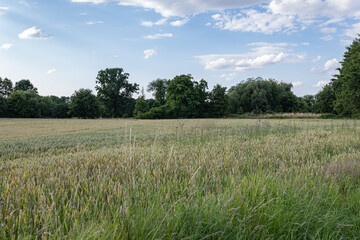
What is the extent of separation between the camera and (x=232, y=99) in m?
73.7

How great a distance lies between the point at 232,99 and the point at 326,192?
72032mm

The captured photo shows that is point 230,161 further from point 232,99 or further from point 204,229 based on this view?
point 232,99

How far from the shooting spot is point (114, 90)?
74.0 metres

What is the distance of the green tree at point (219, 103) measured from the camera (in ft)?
200

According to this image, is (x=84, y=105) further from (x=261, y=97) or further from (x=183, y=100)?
(x=261, y=97)

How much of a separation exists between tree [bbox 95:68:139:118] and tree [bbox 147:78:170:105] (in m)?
13.2

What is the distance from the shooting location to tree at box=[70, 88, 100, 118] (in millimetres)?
65812

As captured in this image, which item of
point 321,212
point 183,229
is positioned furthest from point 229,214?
point 321,212

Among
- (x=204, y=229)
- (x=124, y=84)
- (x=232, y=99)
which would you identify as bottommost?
(x=204, y=229)

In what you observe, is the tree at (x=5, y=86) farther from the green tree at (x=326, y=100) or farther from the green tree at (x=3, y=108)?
the green tree at (x=326, y=100)

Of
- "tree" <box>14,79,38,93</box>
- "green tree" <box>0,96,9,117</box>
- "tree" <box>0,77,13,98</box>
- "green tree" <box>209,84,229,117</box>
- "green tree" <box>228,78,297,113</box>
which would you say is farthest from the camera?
"tree" <box>14,79,38,93</box>


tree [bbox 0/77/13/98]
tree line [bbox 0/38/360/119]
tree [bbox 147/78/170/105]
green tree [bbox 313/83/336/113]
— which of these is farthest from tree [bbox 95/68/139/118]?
green tree [bbox 313/83/336/113]

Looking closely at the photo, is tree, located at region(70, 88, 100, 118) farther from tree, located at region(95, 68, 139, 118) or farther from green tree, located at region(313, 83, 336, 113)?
green tree, located at region(313, 83, 336, 113)

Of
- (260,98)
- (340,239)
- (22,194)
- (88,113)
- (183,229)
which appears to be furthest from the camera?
(260,98)
